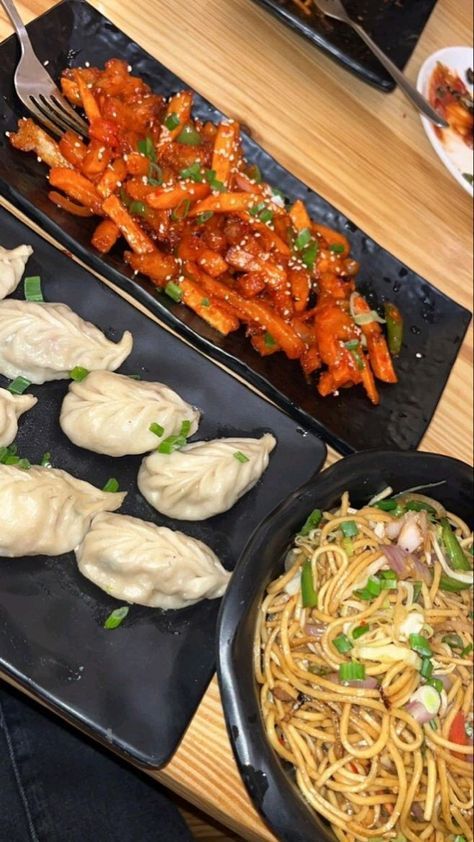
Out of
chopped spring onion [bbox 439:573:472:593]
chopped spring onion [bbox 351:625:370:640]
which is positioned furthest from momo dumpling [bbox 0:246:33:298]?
chopped spring onion [bbox 439:573:472:593]

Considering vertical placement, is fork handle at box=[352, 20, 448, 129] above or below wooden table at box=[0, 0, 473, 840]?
above

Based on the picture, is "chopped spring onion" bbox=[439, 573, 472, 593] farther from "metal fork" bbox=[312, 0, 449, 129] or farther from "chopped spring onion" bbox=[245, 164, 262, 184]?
"metal fork" bbox=[312, 0, 449, 129]

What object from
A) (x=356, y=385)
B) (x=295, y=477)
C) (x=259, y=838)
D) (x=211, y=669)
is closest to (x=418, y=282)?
(x=356, y=385)

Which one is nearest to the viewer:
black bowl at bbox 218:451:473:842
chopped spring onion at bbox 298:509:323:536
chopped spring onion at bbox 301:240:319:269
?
black bowl at bbox 218:451:473:842

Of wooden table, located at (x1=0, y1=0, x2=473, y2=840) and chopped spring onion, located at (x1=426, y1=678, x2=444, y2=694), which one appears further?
wooden table, located at (x1=0, y1=0, x2=473, y2=840)

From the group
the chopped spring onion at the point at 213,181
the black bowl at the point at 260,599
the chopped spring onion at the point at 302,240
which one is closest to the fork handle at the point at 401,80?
the chopped spring onion at the point at 302,240

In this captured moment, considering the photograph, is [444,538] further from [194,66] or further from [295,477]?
[194,66]

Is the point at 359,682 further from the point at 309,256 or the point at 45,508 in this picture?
the point at 309,256
